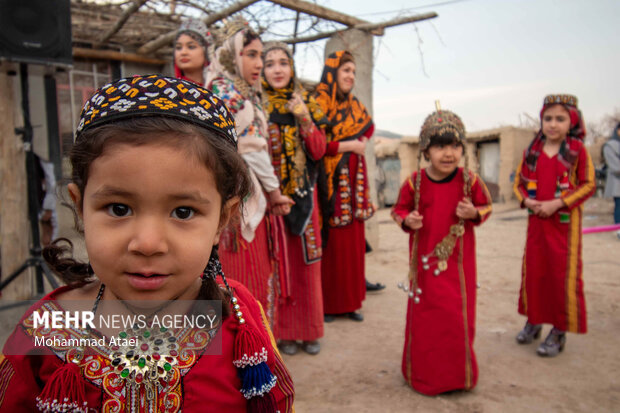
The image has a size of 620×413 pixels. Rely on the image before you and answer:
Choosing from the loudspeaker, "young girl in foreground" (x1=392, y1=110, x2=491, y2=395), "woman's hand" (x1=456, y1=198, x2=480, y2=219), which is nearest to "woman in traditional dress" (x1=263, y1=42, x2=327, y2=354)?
"young girl in foreground" (x1=392, y1=110, x2=491, y2=395)

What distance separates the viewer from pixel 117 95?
3.05 ft

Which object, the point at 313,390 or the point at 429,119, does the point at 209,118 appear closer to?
the point at 429,119

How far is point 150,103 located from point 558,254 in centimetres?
333

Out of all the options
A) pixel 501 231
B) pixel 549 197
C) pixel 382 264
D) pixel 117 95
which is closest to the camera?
pixel 117 95

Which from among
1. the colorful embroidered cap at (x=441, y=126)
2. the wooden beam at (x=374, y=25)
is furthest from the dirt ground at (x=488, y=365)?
the wooden beam at (x=374, y=25)

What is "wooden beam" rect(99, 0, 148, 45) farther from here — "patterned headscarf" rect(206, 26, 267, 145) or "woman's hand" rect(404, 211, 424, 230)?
"woman's hand" rect(404, 211, 424, 230)

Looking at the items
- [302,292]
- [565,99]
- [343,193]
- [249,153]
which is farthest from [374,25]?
[249,153]

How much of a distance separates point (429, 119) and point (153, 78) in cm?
219

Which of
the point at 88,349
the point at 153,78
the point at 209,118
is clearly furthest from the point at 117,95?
the point at 88,349

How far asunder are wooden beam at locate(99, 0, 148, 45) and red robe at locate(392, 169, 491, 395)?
3762 mm

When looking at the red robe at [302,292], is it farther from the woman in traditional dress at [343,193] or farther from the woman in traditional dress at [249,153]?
the woman in traditional dress at [343,193]

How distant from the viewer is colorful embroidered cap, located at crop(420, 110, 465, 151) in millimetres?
2701

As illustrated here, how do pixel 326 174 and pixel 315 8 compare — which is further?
pixel 315 8

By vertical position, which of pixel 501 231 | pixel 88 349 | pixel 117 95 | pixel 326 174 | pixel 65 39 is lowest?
pixel 501 231
